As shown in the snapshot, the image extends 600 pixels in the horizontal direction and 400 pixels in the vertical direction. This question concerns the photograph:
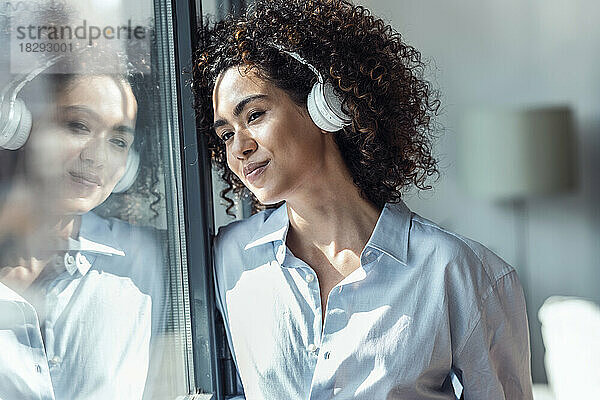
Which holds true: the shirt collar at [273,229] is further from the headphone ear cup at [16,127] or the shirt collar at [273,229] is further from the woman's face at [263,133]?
the headphone ear cup at [16,127]

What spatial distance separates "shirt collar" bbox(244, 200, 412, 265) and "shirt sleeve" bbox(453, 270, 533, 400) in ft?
0.51

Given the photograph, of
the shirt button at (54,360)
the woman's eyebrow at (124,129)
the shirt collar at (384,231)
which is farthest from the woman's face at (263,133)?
the shirt button at (54,360)

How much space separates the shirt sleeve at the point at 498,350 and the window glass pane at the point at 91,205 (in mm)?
449

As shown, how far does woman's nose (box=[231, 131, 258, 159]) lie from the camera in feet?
3.60

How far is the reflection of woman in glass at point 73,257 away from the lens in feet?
1.99

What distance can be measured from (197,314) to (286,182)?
275 millimetres

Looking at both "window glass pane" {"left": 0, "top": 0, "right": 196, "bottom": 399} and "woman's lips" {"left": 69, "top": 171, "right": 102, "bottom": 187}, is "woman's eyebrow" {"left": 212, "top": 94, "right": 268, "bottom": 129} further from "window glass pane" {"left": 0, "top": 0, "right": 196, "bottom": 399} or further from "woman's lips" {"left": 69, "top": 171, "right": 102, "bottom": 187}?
"woman's lips" {"left": 69, "top": 171, "right": 102, "bottom": 187}

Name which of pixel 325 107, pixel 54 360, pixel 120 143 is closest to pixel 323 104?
pixel 325 107

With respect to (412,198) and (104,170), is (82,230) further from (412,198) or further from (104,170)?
(412,198)

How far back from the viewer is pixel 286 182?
111cm

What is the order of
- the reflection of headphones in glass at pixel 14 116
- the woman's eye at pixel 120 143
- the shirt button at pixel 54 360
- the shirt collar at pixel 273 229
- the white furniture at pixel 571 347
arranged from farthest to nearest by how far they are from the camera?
the white furniture at pixel 571 347 < the shirt collar at pixel 273 229 < the woman's eye at pixel 120 143 < the shirt button at pixel 54 360 < the reflection of headphones in glass at pixel 14 116

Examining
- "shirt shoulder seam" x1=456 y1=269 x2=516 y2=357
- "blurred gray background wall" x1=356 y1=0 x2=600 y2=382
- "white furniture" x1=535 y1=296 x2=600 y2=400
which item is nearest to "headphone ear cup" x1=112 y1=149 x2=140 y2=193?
"shirt shoulder seam" x1=456 y1=269 x2=516 y2=357

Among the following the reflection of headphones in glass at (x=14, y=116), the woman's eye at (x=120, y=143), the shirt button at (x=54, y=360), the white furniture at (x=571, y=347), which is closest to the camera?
the reflection of headphones in glass at (x=14, y=116)

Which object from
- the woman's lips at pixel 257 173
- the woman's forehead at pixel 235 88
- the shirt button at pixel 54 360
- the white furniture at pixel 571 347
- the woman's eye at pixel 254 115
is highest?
the woman's forehead at pixel 235 88
